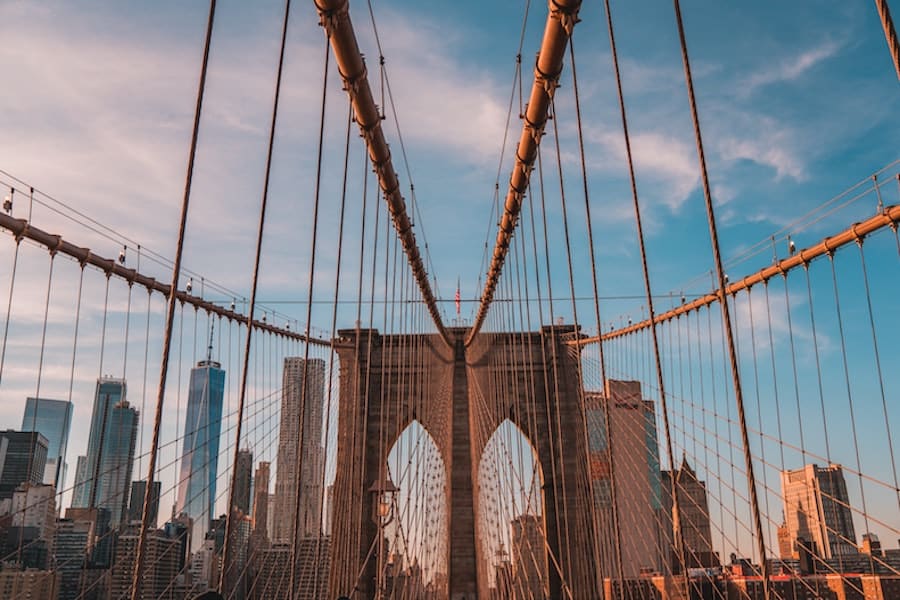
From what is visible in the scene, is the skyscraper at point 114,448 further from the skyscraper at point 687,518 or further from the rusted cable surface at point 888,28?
the rusted cable surface at point 888,28

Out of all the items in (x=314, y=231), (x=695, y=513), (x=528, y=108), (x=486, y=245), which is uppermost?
(x=486, y=245)

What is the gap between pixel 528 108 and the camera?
6.98m

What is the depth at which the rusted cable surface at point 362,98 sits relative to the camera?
4.61 metres

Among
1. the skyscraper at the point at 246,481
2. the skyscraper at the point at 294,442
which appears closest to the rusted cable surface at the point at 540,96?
the skyscraper at the point at 246,481

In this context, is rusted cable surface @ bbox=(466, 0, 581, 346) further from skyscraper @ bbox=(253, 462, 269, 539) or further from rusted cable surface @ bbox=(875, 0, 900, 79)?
skyscraper @ bbox=(253, 462, 269, 539)

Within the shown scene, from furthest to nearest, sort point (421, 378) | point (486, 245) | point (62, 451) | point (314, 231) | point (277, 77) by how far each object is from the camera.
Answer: point (421, 378)
point (486, 245)
point (62, 451)
point (314, 231)
point (277, 77)

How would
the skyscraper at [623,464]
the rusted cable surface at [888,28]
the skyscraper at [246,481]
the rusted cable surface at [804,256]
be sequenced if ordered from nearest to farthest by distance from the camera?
the rusted cable surface at [888,28] < the rusted cable surface at [804,256] < the skyscraper at [623,464] < the skyscraper at [246,481]

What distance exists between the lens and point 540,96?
6.55 metres

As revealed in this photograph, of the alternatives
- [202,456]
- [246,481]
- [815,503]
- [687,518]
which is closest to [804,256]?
[815,503]

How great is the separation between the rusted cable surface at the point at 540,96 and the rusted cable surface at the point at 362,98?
4.77 ft

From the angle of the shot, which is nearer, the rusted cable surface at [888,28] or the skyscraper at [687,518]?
the rusted cable surface at [888,28]

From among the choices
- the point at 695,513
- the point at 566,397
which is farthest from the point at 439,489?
the point at 695,513

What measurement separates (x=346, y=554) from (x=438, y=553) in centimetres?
268

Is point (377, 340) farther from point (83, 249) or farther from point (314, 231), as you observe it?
point (314, 231)
